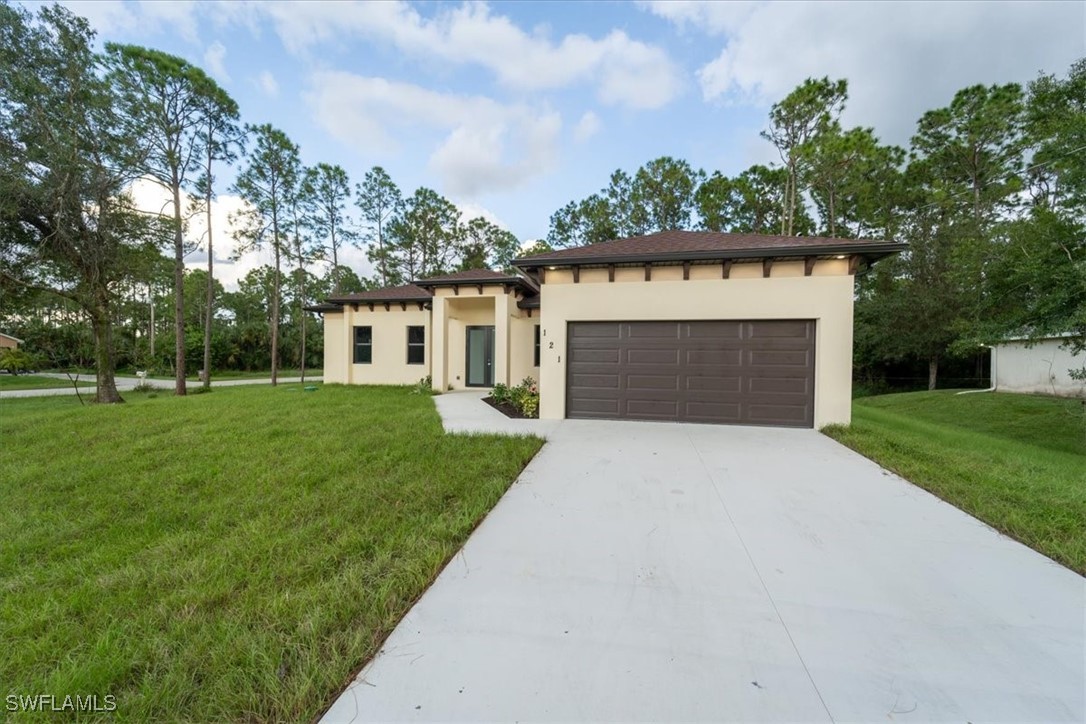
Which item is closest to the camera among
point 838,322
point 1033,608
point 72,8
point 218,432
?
point 1033,608

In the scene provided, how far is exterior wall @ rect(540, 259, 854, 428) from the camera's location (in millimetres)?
6719

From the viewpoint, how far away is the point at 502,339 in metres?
10.7

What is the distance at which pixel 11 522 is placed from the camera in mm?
3371

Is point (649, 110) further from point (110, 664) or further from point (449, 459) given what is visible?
point (110, 664)

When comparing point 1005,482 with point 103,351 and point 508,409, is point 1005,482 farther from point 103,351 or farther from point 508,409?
point 103,351

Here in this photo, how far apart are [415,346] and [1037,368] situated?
21.9 metres

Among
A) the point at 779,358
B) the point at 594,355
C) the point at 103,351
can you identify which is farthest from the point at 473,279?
the point at 103,351

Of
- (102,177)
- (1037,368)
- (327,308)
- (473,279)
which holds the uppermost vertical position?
(102,177)

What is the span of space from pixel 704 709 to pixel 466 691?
3.17ft

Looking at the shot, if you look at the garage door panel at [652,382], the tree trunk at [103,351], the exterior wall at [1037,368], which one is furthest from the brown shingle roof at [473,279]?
the exterior wall at [1037,368]

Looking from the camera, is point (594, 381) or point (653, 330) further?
point (594, 381)

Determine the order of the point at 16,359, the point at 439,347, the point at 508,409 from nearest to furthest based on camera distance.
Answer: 1. the point at 508,409
2. the point at 16,359
3. the point at 439,347

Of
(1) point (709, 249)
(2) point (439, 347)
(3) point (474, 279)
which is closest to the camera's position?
(1) point (709, 249)

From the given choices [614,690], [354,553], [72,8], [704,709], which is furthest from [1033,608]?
[72,8]
